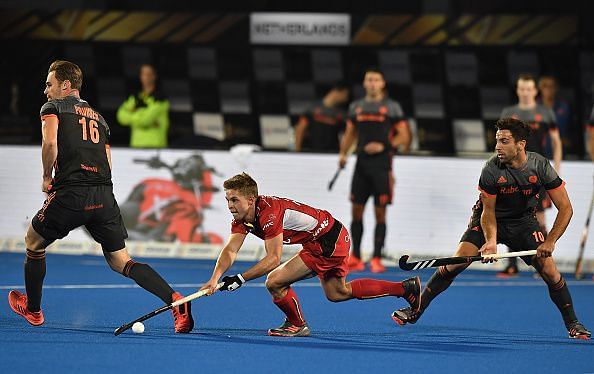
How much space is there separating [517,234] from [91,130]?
2.63m

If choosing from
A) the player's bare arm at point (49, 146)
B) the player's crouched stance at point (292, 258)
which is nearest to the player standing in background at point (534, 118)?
the player's crouched stance at point (292, 258)

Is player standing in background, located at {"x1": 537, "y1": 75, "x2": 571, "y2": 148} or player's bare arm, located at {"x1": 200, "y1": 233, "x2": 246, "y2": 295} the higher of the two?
player standing in background, located at {"x1": 537, "y1": 75, "x2": 571, "y2": 148}

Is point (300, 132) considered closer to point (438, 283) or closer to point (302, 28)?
point (302, 28)

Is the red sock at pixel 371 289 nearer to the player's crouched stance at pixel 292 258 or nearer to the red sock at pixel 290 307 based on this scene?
the player's crouched stance at pixel 292 258

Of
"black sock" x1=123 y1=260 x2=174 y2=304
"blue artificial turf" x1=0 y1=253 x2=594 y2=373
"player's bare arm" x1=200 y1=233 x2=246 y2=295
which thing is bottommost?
"blue artificial turf" x1=0 y1=253 x2=594 y2=373

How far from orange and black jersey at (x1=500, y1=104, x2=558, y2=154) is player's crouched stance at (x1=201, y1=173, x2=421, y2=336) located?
316 cm

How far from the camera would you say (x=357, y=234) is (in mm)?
11828

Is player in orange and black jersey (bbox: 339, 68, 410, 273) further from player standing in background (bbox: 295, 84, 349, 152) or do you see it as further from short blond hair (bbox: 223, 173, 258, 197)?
short blond hair (bbox: 223, 173, 258, 197)

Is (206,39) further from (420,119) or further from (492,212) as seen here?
(492,212)

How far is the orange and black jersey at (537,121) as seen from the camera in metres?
11.3

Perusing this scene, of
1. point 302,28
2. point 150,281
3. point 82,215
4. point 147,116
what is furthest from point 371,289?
point 302,28

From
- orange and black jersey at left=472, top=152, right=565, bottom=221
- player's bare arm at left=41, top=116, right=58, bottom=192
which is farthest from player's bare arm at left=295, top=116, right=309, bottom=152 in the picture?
player's bare arm at left=41, top=116, right=58, bottom=192

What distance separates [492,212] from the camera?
828 cm

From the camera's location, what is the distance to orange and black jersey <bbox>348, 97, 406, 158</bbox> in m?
11.7
